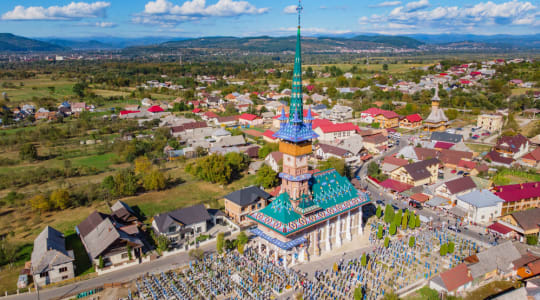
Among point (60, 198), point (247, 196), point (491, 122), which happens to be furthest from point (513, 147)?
point (60, 198)

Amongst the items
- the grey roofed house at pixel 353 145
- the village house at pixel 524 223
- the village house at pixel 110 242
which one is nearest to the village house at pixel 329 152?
the grey roofed house at pixel 353 145

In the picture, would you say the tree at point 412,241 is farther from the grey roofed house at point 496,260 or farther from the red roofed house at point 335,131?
the red roofed house at point 335,131

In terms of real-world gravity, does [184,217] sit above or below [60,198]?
below

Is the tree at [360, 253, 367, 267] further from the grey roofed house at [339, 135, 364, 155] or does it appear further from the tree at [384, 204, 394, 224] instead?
the grey roofed house at [339, 135, 364, 155]

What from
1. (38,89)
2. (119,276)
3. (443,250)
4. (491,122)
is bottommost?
(119,276)

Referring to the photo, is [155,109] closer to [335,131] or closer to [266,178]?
[335,131]
